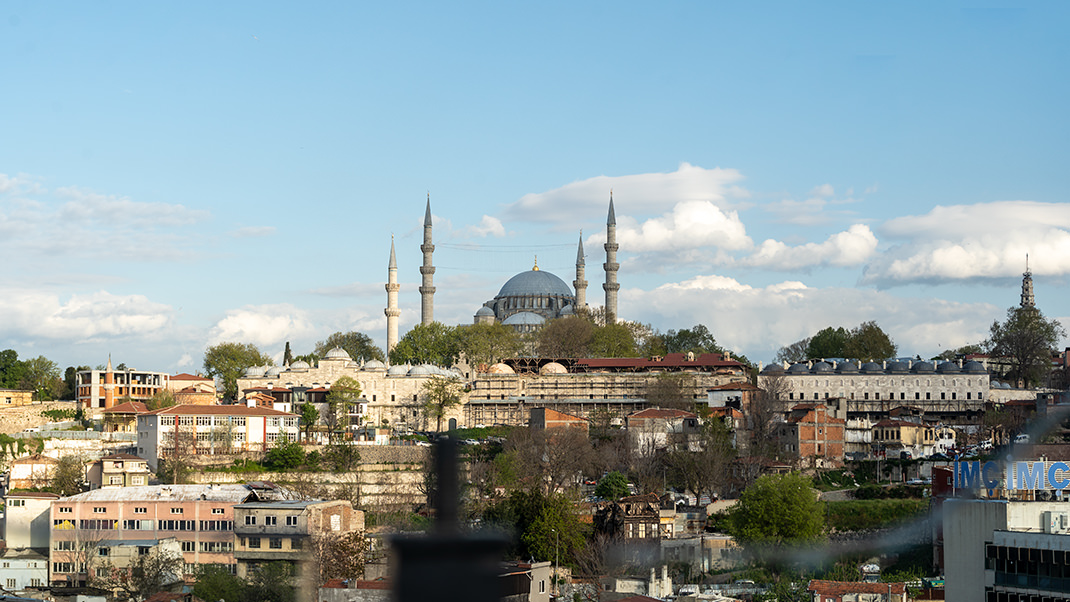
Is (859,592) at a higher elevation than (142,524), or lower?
lower

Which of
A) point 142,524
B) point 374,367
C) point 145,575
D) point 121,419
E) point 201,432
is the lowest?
point 145,575

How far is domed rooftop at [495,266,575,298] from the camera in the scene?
100562 millimetres

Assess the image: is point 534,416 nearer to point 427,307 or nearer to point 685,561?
point 685,561

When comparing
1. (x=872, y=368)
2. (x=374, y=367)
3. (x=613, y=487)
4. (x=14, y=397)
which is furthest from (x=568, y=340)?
(x=14, y=397)

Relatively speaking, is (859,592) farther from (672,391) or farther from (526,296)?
(526,296)

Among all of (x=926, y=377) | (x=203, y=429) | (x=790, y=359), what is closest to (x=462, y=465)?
(x=203, y=429)

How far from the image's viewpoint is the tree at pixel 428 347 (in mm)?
79188

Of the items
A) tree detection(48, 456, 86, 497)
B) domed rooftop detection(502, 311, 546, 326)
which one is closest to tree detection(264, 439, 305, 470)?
tree detection(48, 456, 86, 497)

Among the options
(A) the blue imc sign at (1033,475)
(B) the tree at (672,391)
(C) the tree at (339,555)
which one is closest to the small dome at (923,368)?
(B) the tree at (672,391)

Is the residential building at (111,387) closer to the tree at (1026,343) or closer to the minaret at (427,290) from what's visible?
the minaret at (427,290)

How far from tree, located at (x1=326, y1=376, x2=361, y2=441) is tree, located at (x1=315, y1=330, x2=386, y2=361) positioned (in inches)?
829

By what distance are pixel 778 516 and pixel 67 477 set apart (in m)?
29.4

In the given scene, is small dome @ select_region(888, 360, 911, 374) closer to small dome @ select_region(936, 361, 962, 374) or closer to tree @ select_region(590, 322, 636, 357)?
small dome @ select_region(936, 361, 962, 374)

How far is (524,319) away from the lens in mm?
94812
